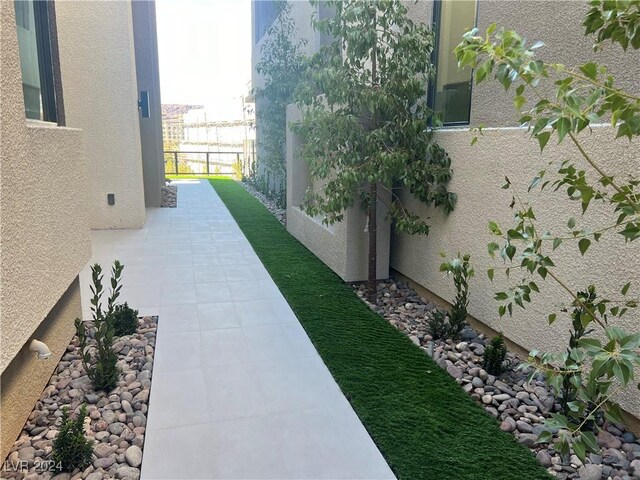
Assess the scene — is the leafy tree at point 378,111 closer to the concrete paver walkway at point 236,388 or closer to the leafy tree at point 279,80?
the concrete paver walkway at point 236,388

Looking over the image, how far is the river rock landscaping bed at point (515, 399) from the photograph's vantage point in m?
2.39

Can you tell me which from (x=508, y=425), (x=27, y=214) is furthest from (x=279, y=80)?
(x=508, y=425)

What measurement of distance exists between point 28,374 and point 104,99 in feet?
20.3

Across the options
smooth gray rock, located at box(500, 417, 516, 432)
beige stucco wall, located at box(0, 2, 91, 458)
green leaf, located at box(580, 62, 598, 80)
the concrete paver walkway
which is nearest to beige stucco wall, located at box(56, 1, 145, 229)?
the concrete paver walkway

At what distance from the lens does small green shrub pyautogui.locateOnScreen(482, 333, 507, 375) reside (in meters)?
3.30

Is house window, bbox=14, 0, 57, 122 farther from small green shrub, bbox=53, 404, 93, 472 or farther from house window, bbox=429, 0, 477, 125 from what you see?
house window, bbox=429, 0, 477, 125

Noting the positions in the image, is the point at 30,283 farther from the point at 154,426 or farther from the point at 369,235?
the point at 369,235

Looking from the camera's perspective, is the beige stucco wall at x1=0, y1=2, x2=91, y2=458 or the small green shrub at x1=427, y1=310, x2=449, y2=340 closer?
the beige stucco wall at x1=0, y1=2, x2=91, y2=458

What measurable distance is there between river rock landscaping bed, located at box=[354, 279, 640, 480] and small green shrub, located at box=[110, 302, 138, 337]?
2236mm

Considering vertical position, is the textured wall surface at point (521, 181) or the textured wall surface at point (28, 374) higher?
the textured wall surface at point (521, 181)

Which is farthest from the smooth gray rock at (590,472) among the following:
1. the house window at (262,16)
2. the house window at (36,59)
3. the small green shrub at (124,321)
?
the house window at (262,16)

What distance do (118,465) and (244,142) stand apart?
1693 centimetres

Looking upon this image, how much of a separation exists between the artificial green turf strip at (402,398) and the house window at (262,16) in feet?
30.5

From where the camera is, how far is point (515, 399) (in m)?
2.99
